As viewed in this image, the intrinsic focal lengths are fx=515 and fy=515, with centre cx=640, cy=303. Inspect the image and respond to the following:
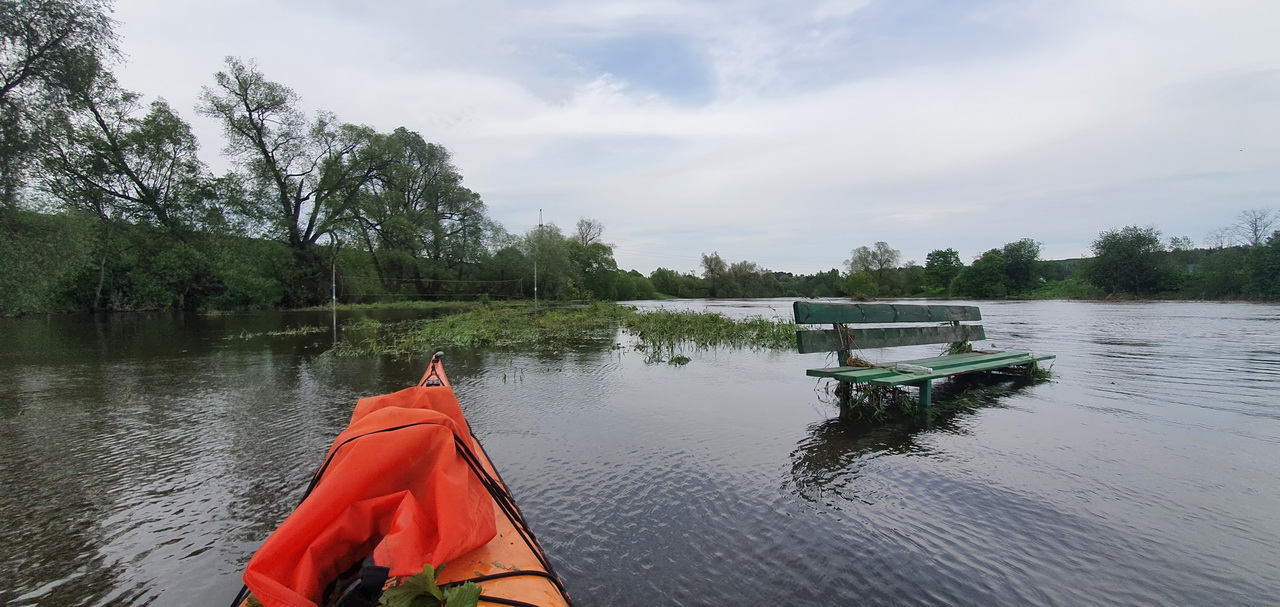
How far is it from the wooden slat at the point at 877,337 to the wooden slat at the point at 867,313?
0.16 m

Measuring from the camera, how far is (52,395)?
7.41 meters

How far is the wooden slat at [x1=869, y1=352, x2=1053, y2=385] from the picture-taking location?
5.85m

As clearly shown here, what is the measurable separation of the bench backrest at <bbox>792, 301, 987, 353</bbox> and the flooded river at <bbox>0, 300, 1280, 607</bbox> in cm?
90

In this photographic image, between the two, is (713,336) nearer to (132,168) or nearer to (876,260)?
(132,168)

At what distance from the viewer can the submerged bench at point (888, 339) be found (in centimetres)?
602

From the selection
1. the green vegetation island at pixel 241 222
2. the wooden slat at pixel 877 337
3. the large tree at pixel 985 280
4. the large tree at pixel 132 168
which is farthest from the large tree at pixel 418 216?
the large tree at pixel 985 280

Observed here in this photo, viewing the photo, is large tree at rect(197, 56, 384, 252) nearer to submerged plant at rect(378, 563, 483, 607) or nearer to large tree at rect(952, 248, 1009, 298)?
submerged plant at rect(378, 563, 483, 607)

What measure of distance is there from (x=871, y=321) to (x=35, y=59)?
2448 cm

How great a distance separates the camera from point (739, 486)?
13.4ft

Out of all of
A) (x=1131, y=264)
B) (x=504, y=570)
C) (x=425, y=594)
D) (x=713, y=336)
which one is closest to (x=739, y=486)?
(x=504, y=570)

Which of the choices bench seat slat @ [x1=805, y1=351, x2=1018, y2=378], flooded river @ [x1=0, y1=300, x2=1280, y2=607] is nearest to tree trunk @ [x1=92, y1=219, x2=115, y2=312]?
flooded river @ [x1=0, y1=300, x2=1280, y2=607]

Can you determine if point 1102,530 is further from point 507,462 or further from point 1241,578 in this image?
point 507,462

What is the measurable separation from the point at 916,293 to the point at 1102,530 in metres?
85.6

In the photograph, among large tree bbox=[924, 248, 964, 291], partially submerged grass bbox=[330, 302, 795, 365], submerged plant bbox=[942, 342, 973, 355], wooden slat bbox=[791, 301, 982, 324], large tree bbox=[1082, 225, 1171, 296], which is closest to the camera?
wooden slat bbox=[791, 301, 982, 324]
